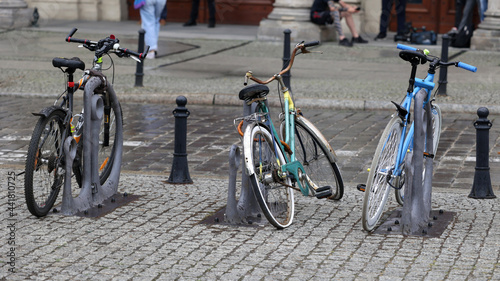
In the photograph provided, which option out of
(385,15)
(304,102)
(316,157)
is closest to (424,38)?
(385,15)

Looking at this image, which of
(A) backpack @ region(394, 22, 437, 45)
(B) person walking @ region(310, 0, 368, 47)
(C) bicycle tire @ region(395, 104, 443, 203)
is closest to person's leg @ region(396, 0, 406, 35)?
(A) backpack @ region(394, 22, 437, 45)

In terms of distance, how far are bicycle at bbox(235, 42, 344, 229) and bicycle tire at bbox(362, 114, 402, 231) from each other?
1.40ft

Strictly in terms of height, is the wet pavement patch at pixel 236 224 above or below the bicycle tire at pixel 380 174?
below

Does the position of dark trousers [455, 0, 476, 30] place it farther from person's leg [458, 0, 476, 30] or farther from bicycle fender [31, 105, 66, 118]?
bicycle fender [31, 105, 66, 118]

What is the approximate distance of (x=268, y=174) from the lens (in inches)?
251

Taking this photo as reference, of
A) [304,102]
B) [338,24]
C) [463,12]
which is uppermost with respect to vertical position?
[463,12]

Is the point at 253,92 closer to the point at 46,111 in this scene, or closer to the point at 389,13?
the point at 46,111

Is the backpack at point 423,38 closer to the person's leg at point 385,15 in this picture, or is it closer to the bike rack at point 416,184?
the person's leg at point 385,15

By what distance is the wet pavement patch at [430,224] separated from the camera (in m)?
6.20

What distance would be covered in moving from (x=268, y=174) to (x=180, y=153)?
1.62 meters

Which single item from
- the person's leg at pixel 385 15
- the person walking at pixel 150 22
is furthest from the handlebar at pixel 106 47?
the person's leg at pixel 385 15

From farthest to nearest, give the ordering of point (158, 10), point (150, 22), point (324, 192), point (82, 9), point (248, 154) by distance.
Answer: point (82, 9), point (158, 10), point (150, 22), point (324, 192), point (248, 154)

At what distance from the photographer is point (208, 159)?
8.97 m

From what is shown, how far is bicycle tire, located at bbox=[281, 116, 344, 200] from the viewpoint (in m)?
6.91
